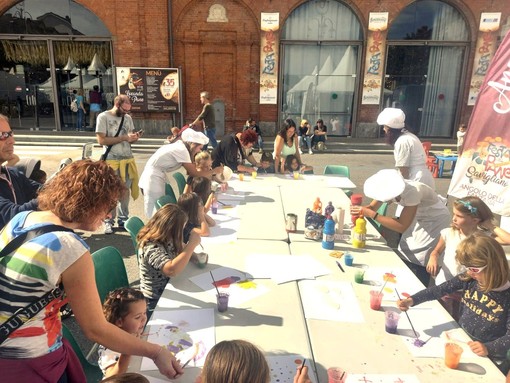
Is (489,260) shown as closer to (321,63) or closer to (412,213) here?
(412,213)

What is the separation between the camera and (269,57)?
590 inches

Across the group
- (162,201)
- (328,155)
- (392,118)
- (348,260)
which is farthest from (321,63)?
(348,260)

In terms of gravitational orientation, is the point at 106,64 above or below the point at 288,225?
above

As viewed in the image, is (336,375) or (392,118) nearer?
(336,375)

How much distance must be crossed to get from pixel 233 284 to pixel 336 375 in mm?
1245

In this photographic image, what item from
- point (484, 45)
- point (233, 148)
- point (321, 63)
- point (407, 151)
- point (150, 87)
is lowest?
point (233, 148)

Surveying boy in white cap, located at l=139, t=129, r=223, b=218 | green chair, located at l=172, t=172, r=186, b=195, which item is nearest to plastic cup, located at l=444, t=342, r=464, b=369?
boy in white cap, located at l=139, t=129, r=223, b=218

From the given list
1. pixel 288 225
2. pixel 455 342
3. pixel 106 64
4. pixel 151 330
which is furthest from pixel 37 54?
pixel 455 342

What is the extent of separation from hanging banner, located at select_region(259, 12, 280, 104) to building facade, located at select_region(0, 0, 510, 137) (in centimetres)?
4

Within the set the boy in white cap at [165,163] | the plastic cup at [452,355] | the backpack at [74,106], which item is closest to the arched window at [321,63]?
Result: the backpack at [74,106]

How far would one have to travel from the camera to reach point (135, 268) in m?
5.09

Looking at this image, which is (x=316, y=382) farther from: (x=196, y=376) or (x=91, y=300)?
(x=91, y=300)

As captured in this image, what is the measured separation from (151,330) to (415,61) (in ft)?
52.6

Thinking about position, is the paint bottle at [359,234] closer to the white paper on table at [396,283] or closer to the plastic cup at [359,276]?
the white paper on table at [396,283]
